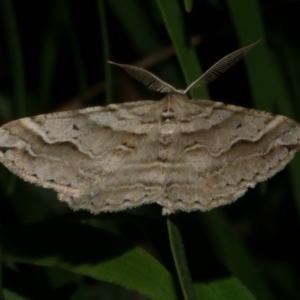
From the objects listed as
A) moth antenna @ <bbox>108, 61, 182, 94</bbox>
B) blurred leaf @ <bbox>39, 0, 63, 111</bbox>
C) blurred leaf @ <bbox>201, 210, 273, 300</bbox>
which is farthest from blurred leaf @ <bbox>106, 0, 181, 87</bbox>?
moth antenna @ <bbox>108, 61, 182, 94</bbox>

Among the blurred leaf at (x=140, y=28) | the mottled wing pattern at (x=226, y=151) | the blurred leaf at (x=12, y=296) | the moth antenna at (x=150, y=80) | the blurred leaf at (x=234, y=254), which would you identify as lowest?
the blurred leaf at (x=234, y=254)

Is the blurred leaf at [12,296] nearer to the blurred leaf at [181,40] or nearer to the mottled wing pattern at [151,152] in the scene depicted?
the mottled wing pattern at [151,152]

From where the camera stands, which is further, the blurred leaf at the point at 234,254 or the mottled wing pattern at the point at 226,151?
the blurred leaf at the point at 234,254

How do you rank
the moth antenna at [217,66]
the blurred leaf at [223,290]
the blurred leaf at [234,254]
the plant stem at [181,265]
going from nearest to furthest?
the plant stem at [181,265]
the blurred leaf at [223,290]
the moth antenna at [217,66]
the blurred leaf at [234,254]

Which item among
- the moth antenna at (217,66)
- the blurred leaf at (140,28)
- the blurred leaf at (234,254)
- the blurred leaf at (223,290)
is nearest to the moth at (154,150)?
the moth antenna at (217,66)

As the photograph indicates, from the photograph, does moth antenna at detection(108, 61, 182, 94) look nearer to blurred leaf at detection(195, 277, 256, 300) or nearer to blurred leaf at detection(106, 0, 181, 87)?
blurred leaf at detection(195, 277, 256, 300)

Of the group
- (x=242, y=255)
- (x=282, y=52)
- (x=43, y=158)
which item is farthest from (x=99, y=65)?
(x=43, y=158)

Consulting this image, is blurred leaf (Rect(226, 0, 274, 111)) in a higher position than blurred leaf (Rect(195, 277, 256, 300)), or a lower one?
higher
